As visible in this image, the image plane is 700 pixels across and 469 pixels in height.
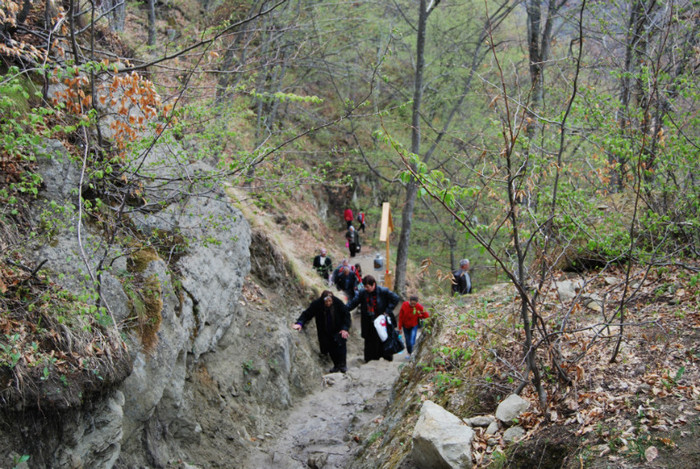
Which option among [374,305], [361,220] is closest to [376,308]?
[374,305]

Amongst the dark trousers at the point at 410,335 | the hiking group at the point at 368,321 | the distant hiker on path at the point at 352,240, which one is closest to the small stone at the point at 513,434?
the hiking group at the point at 368,321

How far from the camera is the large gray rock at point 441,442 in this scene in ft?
13.6

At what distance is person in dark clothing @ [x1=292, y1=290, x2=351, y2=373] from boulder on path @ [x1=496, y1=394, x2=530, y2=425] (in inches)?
203

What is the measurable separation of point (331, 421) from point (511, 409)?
13.4 ft

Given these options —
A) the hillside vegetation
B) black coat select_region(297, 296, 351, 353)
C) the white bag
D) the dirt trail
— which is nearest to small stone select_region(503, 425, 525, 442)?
the hillside vegetation

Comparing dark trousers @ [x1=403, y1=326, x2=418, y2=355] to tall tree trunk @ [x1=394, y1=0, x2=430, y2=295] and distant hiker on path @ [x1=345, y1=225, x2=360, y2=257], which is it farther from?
distant hiker on path @ [x1=345, y1=225, x2=360, y2=257]

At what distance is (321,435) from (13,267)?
473 cm

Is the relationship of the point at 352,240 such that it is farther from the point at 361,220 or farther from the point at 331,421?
the point at 331,421

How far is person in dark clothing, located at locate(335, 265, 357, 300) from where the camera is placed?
14.2m

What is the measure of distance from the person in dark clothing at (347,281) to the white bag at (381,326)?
4.46m

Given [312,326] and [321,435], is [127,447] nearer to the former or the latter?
[321,435]

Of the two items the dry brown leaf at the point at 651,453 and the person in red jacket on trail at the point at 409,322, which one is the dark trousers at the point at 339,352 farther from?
the dry brown leaf at the point at 651,453

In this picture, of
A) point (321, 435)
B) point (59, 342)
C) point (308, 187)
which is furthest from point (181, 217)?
point (308, 187)

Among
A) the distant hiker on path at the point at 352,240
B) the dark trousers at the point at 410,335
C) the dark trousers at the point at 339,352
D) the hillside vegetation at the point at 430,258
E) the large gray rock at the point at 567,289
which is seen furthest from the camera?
the distant hiker on path at the point at 352,240
